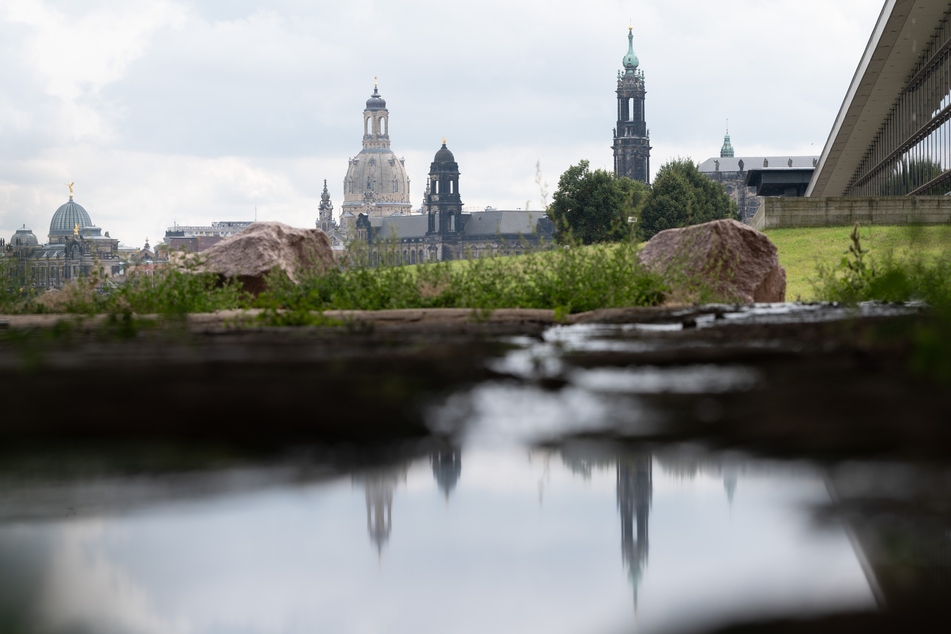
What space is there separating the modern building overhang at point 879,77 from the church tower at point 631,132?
→ 108m

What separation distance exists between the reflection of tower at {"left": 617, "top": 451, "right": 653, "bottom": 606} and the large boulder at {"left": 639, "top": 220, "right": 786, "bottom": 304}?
25.2 ft

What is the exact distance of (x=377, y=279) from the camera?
1019 centimetres

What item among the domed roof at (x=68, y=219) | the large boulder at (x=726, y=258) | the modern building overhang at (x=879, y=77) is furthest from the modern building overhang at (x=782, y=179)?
the domed roof at (x=68, y=219)

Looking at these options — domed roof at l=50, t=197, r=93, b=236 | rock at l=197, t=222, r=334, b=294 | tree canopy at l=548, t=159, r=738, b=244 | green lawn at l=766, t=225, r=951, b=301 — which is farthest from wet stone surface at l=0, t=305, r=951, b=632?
domed roof at l=50, t=197, r=93, b=236

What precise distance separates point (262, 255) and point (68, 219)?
18322cm

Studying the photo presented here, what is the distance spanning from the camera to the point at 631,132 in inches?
6757

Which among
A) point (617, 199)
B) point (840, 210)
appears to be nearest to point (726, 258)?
point (840, 210)

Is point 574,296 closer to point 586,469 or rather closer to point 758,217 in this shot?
point 586,469

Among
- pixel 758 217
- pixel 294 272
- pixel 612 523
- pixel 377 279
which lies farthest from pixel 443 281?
pixel 758 217

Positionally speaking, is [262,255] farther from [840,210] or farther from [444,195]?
[444,195]

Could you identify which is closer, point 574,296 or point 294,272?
point 574,296

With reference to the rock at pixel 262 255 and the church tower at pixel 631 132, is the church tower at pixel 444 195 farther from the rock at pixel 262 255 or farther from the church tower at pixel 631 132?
the rock at pixel 262 255

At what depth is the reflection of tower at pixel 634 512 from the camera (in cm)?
282

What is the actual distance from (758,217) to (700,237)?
67.0ft
